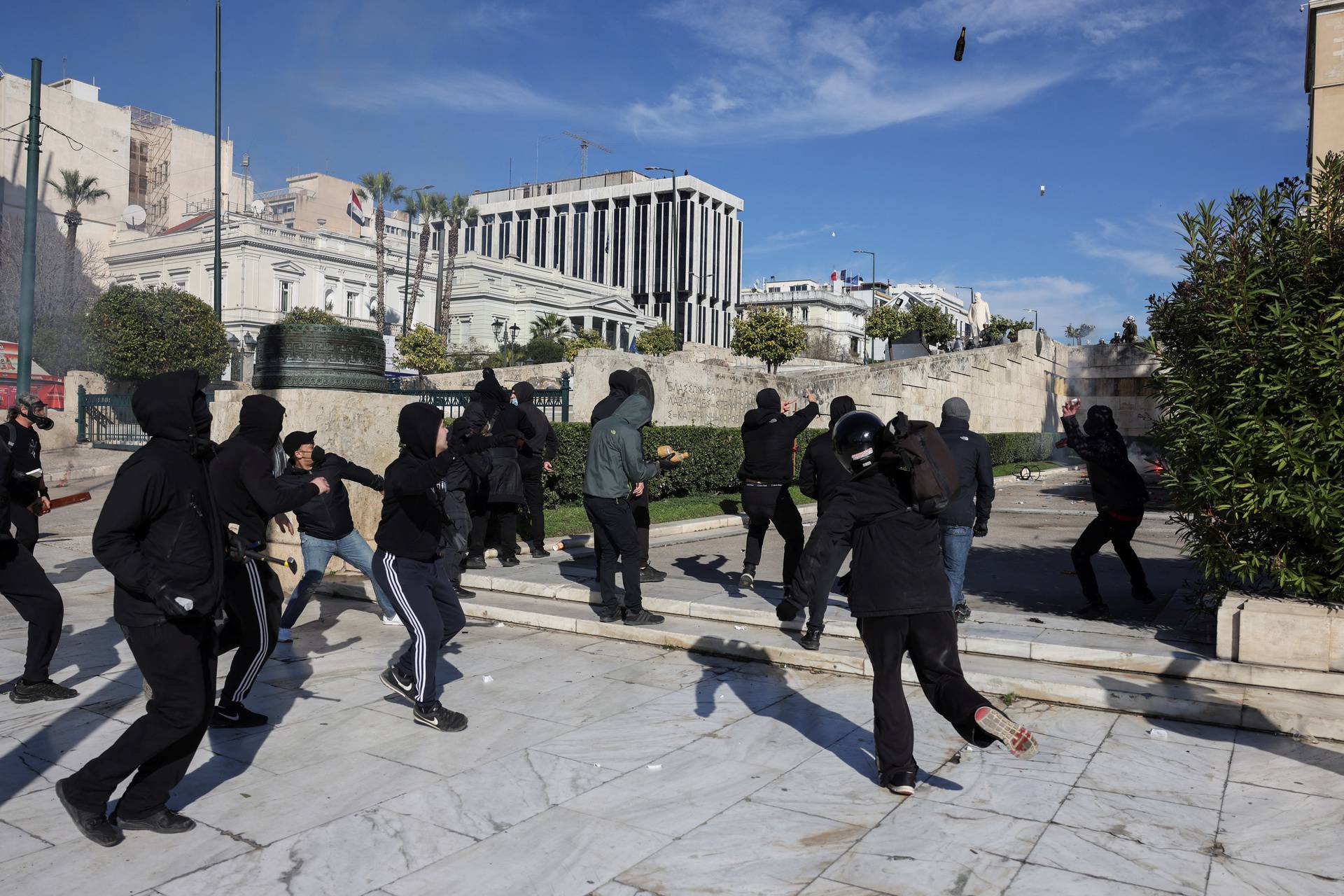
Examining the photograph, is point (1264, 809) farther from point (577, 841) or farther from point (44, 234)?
point (44, 234)

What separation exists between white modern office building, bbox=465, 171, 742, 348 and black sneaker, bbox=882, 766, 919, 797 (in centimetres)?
11833

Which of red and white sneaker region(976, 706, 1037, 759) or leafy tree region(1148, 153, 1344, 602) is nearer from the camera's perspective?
red and white sneaker region(976, 706, 1037, 759)

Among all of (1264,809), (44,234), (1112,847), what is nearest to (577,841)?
(1112,847)

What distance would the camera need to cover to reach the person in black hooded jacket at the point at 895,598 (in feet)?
13.7

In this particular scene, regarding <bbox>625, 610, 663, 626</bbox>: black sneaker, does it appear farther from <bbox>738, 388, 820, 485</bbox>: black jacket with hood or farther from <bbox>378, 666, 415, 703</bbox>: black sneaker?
<bbox>378, 666, 415, 703</bbox>: black sneaker

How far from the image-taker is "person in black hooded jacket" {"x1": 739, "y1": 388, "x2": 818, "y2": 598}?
26.2ft

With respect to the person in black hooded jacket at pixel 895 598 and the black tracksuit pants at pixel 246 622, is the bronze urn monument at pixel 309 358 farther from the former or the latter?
the person in black hooded jacket at pixel 895 598

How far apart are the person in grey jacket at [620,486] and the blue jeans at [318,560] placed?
5.35 feet

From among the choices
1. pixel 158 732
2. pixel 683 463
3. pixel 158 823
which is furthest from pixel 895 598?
pixel 683 463

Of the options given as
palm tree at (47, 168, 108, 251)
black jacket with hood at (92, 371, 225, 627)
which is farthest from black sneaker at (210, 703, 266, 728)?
palm tree at (47, 168, 108, 251)

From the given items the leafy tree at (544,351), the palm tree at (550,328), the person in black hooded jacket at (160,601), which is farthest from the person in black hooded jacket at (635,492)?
the palm tree at (550,328)

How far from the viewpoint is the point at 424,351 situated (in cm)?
4906

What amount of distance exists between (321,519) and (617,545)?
82.7 inches

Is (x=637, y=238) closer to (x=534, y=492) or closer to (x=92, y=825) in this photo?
(x=534, y=492)
